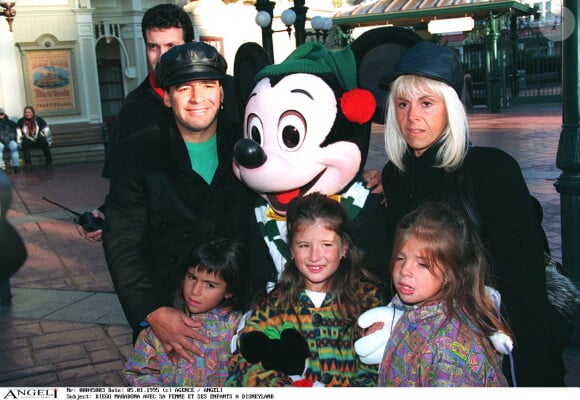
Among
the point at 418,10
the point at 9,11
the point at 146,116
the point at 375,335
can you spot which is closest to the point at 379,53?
the point at 146,116

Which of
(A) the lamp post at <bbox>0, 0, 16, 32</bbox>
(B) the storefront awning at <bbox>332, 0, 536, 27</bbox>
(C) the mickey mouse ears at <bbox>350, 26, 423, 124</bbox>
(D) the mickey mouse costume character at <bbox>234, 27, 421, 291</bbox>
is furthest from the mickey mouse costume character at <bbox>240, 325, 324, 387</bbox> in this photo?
(B) the storefront awning at <bbox>332, 0, 536, 27</bbox>

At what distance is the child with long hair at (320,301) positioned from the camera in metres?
2.09

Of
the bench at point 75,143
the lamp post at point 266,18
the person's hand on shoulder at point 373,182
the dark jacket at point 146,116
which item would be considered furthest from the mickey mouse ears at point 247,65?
the bench at point 75,143

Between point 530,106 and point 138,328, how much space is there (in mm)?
19172

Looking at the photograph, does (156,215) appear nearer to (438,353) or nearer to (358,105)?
(358,105)

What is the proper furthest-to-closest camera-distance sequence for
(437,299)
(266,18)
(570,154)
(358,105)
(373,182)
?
(266,18) → (570,154) → (373,182) → (358,105) → (437,299)

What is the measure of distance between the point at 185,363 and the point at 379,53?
4.30 ft

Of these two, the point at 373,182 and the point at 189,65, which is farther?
the point at 373,182

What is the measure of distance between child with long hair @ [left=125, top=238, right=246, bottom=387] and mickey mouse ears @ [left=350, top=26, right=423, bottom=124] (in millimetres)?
792

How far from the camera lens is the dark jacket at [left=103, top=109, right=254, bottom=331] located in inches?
90.3

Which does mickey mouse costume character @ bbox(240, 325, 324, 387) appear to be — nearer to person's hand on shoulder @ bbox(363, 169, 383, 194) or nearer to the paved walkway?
person's hand on shoulder @ bbox(363, 169, 383, 194)

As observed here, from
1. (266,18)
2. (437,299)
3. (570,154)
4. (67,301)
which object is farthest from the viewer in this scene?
(266,18)

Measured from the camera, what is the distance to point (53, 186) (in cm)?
1138

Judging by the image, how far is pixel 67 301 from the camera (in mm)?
5109
